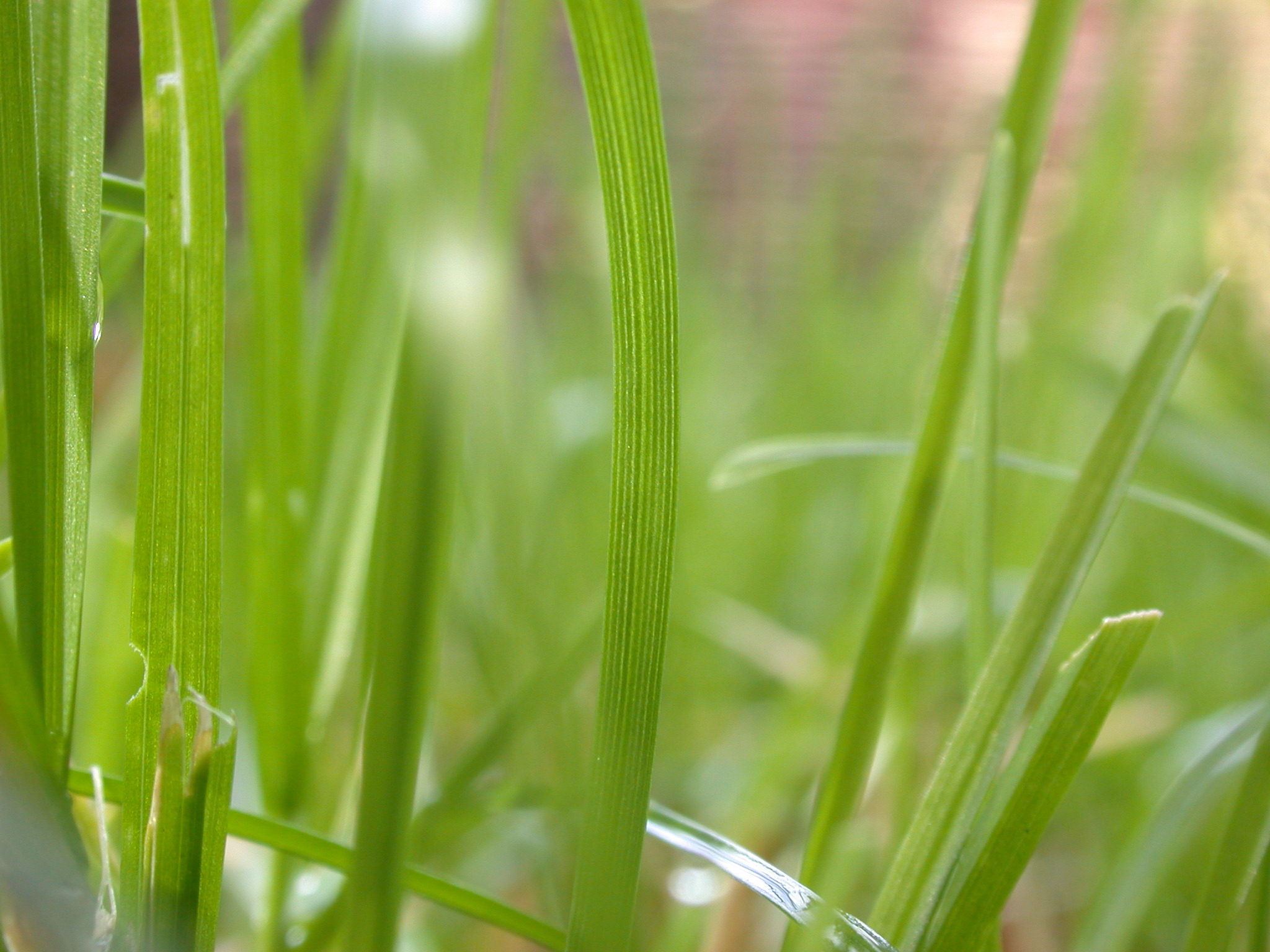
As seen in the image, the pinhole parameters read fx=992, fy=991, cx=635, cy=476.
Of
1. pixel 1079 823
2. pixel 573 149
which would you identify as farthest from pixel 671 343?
pixel 573 149

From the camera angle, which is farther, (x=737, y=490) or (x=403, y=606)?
(x=737, y=490)

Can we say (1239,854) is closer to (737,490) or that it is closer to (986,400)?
(986,400)

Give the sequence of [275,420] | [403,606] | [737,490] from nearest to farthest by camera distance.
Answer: [403,606] < [275,420] < [737,490]

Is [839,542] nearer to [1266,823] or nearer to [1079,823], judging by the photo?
[1079,823]

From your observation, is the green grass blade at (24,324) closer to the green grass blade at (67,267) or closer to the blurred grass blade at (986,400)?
the green grass blade at (67,267)

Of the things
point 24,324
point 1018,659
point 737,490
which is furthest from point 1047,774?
point 737,490

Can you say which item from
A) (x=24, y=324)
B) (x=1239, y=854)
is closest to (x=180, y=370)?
(x=24, y=324)

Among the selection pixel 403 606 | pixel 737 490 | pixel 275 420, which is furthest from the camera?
pixel 737 490

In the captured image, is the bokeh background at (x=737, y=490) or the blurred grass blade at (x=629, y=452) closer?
the blurred grass blade at (x=629, y=452)

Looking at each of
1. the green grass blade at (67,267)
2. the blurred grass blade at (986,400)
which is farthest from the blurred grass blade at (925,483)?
the green grass blade at (67,267)
